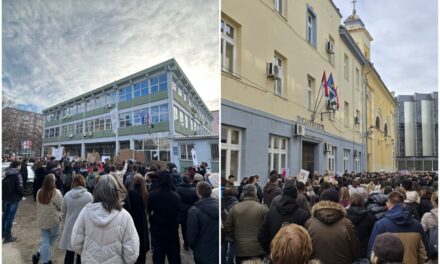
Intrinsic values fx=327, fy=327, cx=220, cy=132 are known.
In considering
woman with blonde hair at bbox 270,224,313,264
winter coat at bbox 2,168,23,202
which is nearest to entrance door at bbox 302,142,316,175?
woman with blonde hair at bbox 270,224,313,264

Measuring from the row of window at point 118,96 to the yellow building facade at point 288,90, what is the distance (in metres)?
0.43

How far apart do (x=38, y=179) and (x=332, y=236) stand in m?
1.67

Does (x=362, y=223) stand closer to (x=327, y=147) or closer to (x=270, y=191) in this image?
(x=270, y=191)

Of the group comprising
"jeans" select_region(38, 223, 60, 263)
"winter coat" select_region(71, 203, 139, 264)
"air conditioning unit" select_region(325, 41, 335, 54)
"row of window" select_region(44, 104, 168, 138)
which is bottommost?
"jeans" select_region(38, 223, 60, 263)

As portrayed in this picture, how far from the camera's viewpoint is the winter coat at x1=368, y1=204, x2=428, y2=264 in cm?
160

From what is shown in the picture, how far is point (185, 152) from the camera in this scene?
1.80 metres

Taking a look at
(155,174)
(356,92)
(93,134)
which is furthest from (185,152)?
(356,92)

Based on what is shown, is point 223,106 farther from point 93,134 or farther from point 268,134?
point 93,134

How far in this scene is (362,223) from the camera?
1840 millimetres

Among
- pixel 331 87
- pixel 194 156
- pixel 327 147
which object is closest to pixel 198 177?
pixel 194 156

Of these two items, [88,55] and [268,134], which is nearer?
[88,55]

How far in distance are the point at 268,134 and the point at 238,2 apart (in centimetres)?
97

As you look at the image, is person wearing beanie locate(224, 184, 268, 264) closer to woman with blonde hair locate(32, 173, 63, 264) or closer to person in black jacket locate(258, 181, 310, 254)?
person in black jacket locate(258, 181, 310, 254)

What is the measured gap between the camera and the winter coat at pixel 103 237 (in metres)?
1.46
